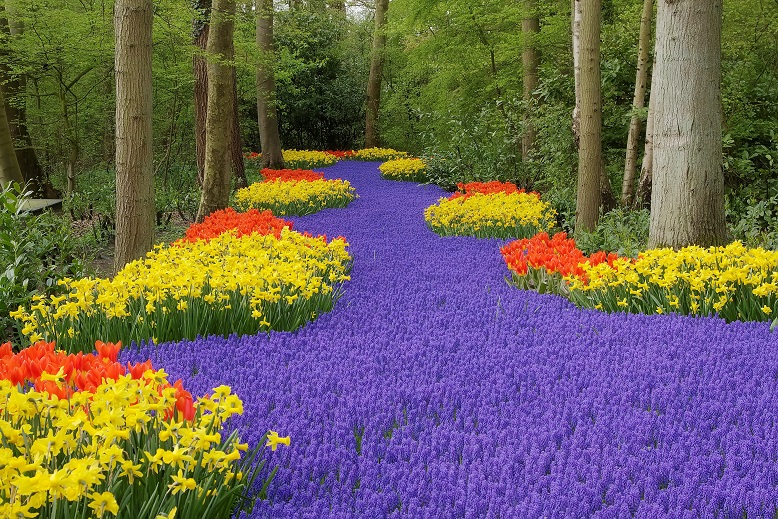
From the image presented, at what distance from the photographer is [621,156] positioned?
404 inches

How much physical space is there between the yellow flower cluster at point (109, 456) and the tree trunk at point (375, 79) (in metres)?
24.4

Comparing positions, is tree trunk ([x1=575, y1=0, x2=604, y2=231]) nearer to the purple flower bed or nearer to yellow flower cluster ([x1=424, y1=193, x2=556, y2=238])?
yellow flower cluster ([x1=424, y1=193, x2=556, y2=238])

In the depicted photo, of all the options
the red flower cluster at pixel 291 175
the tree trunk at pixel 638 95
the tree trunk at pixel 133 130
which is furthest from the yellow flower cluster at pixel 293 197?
the tree trunk at pixel 638 95

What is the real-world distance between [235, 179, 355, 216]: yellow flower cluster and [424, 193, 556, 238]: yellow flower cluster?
276 centimetres

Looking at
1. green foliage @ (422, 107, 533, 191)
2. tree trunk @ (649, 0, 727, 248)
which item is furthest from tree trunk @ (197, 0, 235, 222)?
green foliage @ (422, 107, 533, 191)

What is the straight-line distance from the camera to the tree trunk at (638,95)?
312 inches

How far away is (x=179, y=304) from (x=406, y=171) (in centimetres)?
1500

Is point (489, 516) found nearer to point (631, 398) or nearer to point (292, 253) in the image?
point (631, 398)

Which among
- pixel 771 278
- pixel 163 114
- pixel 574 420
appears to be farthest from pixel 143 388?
pixel 163 114

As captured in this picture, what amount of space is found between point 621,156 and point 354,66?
2107 cm

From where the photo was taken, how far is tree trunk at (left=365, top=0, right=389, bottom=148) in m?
25.4

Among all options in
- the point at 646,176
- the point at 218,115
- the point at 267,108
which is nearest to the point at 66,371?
the point at 218,115

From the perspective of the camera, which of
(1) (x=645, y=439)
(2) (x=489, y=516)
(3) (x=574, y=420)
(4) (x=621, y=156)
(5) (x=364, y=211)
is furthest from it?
(5) (x=364, y=211)

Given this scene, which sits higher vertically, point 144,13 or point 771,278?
point 144,13
